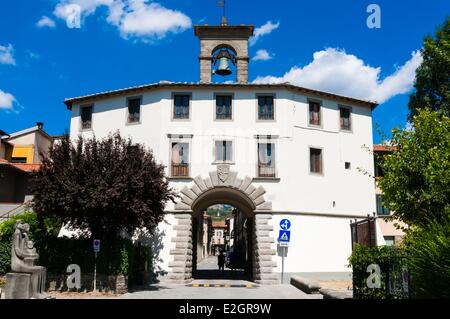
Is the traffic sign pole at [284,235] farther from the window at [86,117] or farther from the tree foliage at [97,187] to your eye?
the window at [86,117]

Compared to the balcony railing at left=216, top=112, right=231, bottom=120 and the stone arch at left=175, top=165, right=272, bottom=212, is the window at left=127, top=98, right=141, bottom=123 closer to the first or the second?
the balcony railing at left=216, top=112, right=231, bottom=120

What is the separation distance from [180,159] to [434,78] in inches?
703

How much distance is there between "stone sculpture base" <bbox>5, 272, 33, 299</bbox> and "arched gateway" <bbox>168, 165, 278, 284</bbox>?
462 inches

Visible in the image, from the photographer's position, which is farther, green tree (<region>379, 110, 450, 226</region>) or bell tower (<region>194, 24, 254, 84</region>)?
bell tower (<region>194, 24, 254, 84</region>)

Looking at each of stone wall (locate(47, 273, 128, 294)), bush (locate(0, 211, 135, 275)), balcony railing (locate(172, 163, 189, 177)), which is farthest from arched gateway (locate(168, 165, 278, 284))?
stone wall (locate(47, 273, 128, 294))

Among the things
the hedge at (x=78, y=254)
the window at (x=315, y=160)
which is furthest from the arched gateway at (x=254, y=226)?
the hedge at (x=78, y=254)

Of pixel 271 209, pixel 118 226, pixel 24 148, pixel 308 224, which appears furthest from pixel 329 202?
pixel 24 148

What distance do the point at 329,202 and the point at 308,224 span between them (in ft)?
6.75

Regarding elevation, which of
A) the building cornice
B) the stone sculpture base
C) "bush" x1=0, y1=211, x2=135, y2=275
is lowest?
the stone sculpture base

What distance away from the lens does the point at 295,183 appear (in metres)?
27.2

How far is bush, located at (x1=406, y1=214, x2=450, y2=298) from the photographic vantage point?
28.6 feet

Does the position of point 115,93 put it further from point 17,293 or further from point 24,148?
point 24,148

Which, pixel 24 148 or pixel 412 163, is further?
pixel 24 148

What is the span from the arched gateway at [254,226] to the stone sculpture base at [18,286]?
38.5 ft
